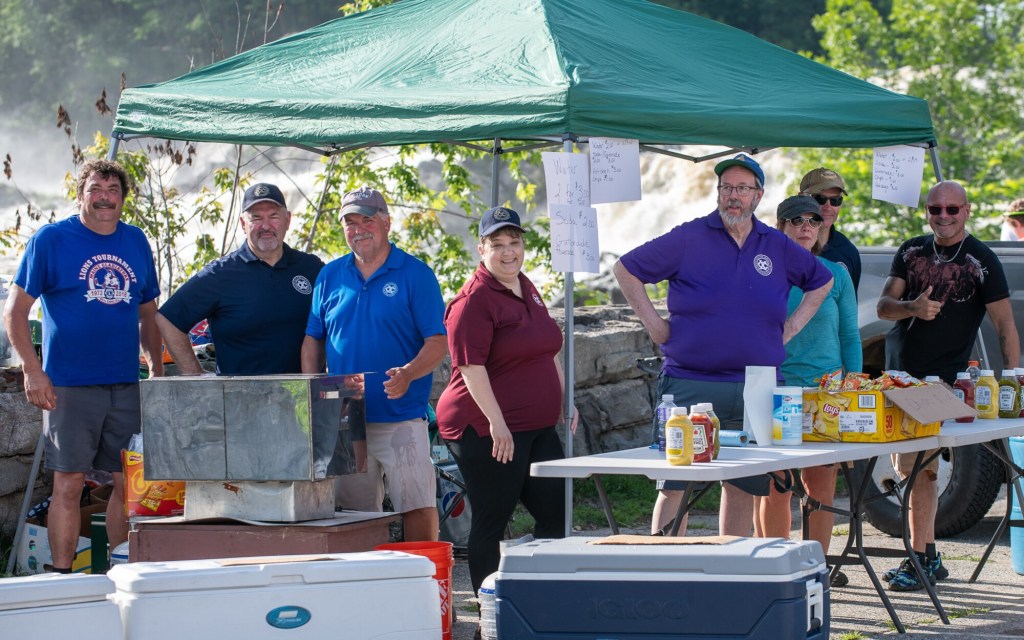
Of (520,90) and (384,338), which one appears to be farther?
(520,90)

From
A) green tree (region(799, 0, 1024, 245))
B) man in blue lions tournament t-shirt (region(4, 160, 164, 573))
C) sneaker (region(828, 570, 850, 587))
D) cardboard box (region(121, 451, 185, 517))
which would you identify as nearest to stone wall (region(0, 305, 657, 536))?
sneaker (region(828, 570, 850, 587))

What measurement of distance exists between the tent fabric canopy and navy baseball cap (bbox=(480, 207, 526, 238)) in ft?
1.21

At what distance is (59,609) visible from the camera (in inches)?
128

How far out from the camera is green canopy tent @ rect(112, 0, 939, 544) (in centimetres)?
529

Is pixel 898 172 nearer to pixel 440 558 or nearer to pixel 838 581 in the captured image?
pixel 838 581

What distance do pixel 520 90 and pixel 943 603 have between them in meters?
2.88

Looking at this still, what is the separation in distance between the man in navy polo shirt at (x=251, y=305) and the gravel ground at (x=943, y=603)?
134 cm

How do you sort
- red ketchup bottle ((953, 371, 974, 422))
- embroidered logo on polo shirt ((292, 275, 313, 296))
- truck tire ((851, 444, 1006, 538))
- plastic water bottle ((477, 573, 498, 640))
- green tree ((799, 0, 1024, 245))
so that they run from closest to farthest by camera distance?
plastic water bottle ((477, 573, 498, 640)) → embroidered logo on polo shirt ((292, 275, 313, 296)) → red ketchup bottle ((953, 371, 974, 422)) → truck tire ((851, 444, 1006, 538)) → green tree ((799, 0, 1024, 245))

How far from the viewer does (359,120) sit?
18.1ft

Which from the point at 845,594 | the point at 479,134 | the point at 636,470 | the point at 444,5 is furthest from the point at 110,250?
the point at 845,594

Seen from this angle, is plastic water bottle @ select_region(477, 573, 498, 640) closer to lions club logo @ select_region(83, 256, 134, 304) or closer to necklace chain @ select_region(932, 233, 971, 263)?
lions club logo @ select_region(83, 256, 134, 304)

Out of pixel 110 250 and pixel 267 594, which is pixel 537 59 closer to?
pixel 110 250

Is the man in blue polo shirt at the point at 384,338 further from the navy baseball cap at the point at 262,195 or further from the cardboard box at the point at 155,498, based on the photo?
the cardboard box at the point at 155,498

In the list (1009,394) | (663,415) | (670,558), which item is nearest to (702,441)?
(663,415)
